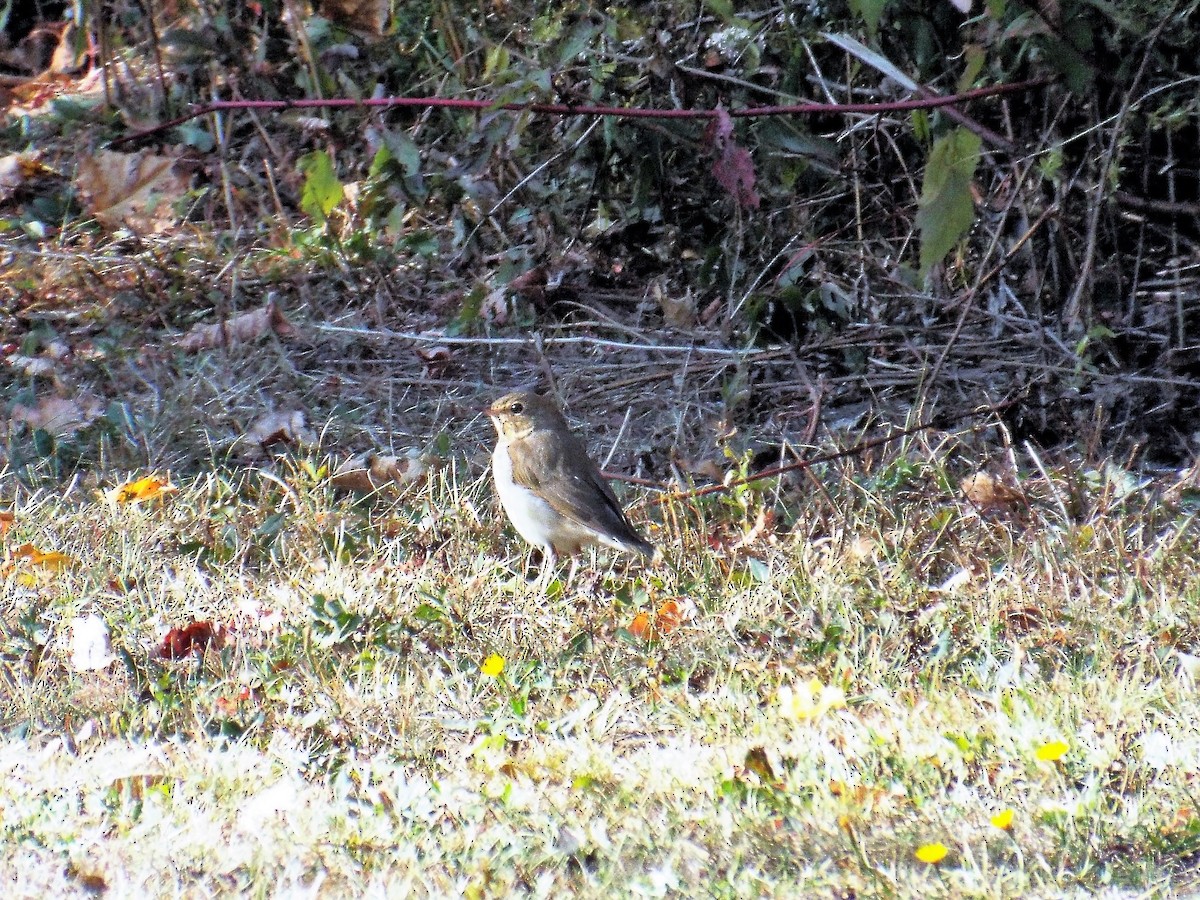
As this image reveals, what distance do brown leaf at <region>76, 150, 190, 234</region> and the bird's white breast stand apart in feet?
12.0

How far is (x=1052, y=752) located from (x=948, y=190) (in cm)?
130

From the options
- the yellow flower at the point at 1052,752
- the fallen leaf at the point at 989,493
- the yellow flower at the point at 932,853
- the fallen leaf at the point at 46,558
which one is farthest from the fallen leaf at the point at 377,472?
the yellow flower at the point at 932,853

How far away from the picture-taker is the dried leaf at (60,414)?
584cm

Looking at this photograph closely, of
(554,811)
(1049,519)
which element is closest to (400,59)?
(1049,519)

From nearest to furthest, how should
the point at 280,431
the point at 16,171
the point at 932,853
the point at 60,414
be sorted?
the point at 932,853, the point at 280,431, the point at 60,414, the point at 16,171

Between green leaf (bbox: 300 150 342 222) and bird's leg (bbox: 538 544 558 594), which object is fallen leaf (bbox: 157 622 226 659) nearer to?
bird's leg (bbox: 538 544 558 594)

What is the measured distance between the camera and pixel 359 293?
7117 millimetres

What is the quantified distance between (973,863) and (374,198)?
11.4 feet

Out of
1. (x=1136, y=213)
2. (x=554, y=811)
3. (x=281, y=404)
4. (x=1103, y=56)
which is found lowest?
(x=281, y=404)

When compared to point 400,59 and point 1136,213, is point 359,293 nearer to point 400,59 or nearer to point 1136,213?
point 400,59

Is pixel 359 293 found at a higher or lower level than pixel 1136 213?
lower

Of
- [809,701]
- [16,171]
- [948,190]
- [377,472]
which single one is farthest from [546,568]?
[16,171]

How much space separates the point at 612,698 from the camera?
3.74 meters

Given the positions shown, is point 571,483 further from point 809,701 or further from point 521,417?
point 809,701
